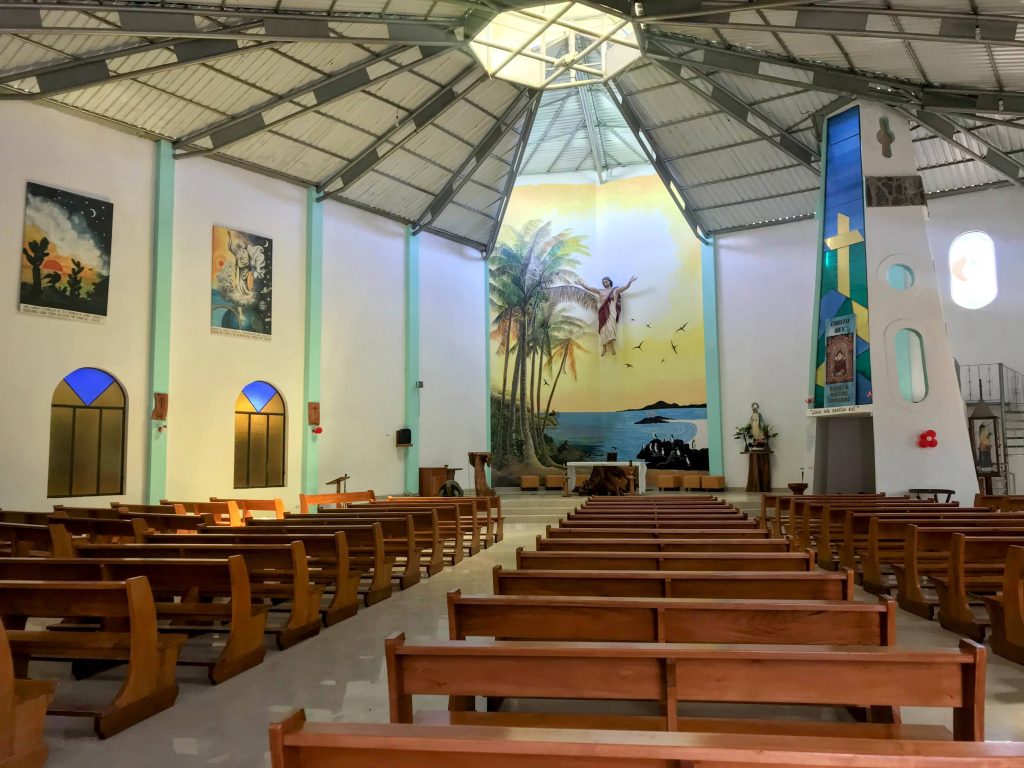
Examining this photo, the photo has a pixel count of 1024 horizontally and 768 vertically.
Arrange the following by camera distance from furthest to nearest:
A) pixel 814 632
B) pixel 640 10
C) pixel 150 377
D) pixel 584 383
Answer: pixel 584 383
pixel 150 377
pixel 640 10
pixel 814 632

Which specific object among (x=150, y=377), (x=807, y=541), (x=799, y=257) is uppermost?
(x=799, y=257)

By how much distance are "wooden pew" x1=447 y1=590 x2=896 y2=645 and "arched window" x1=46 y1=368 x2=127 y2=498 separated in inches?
404

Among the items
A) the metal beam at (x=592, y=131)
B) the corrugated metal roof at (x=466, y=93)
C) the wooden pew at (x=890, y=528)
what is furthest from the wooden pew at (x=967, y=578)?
the metal beam at (x=592, y=131)

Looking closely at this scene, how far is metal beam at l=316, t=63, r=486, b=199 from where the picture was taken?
14.2m

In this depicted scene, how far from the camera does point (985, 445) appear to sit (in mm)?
14320

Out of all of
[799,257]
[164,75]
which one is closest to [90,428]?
[164,75]

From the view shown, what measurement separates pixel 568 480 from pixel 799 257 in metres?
7.36

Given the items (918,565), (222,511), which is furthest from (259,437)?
(918,565)

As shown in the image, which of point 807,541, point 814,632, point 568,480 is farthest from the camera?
point 568,480

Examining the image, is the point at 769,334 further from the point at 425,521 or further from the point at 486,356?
the point at 425,521

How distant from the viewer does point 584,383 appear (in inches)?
794

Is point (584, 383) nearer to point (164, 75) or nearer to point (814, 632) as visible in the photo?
point (164, 75)

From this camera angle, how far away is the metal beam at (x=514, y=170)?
15.9m

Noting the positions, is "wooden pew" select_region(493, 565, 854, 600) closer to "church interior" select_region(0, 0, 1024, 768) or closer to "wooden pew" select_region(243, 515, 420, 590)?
"church interior" select_region(0, 0, 1024, 768)
